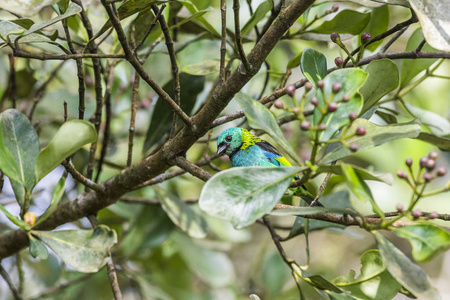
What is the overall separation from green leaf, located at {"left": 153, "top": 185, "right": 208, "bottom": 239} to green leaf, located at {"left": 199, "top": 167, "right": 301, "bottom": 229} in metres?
0.89

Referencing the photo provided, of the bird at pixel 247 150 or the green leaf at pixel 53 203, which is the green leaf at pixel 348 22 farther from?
the green leaf at pixel 53 203

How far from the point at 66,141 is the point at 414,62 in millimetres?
1073

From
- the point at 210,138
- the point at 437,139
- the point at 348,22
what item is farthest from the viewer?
A: the point at 210,138

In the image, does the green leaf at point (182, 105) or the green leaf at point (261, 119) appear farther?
the green leaf at point (182, 105)

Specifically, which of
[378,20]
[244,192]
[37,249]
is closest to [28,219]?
[37,249]

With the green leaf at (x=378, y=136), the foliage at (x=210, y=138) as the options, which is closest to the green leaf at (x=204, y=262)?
the foliage at (x=210, y=138)

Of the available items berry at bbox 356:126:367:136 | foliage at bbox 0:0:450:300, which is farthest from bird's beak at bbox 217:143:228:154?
berry at bbox 356:126:367:136

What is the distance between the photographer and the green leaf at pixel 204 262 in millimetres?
2281

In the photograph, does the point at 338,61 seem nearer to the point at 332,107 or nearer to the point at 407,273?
the point at 332,107

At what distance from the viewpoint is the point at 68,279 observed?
2.48 m

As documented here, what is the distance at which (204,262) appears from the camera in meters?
2.31

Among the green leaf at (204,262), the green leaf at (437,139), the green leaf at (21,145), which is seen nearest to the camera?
the green leaf at (21,145)

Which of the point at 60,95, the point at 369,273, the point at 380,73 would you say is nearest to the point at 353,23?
the point at 380,73

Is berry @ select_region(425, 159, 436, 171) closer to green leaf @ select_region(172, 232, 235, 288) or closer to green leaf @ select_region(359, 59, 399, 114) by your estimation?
green leaf @ select_region(359, 59, 399, 114)
